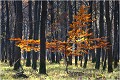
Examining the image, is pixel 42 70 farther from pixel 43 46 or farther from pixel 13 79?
pixel 13 79

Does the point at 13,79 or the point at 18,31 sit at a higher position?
the point at 18,31

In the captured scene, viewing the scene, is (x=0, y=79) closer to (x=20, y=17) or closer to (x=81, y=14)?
(x=20, y=17)

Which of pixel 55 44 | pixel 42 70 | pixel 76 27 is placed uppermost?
pixel 76 27

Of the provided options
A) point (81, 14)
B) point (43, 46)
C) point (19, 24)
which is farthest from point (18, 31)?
point (81, 14)

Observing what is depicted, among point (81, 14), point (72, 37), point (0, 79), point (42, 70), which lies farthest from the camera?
point (81, 14)

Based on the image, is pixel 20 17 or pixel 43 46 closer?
pixel 43 46

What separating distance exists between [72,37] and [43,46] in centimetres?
298

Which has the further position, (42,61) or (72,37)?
(72,37)

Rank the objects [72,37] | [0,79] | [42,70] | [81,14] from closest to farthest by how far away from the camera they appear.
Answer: [0,79]
[42,70]
[72,37]
[81,14]

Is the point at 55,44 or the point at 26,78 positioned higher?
the point at 55,44

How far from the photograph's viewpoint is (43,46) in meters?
18.6

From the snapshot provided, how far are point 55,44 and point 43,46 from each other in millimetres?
→ 2605

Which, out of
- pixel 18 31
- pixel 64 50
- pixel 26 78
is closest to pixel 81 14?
pixel 64 50

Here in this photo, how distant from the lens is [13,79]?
573 inches
